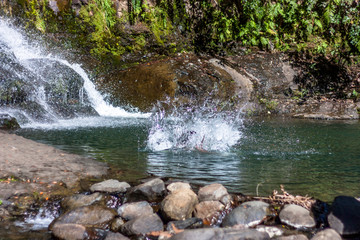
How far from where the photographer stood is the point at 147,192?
3744 mm

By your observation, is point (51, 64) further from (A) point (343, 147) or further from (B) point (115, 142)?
(A) point (343, 147)

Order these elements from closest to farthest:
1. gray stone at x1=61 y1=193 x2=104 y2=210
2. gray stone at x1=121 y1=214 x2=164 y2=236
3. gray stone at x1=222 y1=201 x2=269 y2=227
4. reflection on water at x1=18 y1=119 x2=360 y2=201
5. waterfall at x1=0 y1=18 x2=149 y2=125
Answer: gray stone at x1=121 y1=214 x2=164 y2=236, gray stone at x1=222 y1=201 x2=269 y2=227, gray stone at x1=61 y1=193 x2=104 y2=210, reflection on water at x1=18 y1=119 x2=360 y2=201, waterfall at x1=0 y1=18 x2=149 y2=125

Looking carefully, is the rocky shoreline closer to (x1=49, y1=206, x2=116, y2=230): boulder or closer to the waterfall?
(x1=49, y1=206, x2=116, y2=230): boulder

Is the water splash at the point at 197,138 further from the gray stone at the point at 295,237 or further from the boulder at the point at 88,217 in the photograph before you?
the gray stone at the point at 295,237

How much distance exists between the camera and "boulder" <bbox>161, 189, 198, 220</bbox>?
130 inches

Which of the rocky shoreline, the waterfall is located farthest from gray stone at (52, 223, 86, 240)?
the waterfall

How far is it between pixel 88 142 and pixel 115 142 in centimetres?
59

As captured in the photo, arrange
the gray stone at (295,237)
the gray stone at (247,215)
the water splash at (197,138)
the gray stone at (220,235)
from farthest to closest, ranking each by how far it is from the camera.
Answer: the water splash at (197,138)
the gray stone at (247,215)
the gray stone at (295,237)
the gray stone at (220,235)

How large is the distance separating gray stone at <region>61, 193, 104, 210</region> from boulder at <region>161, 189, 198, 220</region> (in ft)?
2.70

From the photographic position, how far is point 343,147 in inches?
264

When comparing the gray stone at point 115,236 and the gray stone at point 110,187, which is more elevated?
the gray stone at point 110,187

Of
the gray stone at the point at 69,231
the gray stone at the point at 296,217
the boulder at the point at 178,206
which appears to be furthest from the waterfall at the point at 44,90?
the gray stone at the point at 296,217

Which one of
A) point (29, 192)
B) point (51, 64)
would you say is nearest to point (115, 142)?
point (29, 192)

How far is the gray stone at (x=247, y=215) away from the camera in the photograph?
317cm
